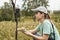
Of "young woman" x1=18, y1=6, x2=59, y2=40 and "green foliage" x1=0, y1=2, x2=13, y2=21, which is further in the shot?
"green foliage" x1=0, y1=2, x2=13, y2=21

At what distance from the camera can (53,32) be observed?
6.84ft

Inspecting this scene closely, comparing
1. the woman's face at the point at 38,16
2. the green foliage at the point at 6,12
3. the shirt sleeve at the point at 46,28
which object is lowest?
the green foliage at the point at 6,12

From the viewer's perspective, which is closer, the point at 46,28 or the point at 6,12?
the point at 46,28

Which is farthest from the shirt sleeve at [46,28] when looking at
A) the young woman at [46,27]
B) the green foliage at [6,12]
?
the green foliage at [6,12]

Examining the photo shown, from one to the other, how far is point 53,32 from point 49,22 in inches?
3.8

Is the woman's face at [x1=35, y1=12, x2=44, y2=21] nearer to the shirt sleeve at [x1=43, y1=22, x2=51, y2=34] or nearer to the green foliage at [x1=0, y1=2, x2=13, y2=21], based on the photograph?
the shirt sleeve at [x1=43, y1=22, x2=51, y2=34]

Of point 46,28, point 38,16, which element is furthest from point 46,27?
point 38,16

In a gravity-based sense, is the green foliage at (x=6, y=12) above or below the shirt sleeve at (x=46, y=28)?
below

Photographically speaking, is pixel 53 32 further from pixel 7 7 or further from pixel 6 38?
pixel 7 7

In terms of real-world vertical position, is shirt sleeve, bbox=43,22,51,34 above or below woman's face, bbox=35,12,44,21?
below

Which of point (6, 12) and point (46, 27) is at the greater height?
point (46, 27)

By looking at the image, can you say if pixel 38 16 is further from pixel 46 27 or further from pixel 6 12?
pixel 6 12

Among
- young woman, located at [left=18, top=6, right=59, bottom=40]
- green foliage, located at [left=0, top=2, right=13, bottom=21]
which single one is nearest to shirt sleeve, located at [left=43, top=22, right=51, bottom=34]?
young woman, located at [left=18, top=6, right=59, bottom=40]

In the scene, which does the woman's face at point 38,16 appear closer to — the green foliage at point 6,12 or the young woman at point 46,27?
the young woman at point 46,27
